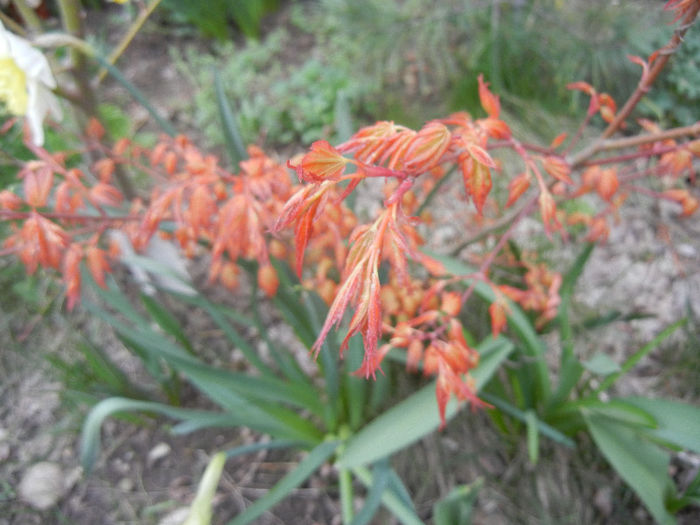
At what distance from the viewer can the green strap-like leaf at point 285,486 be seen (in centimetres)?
91

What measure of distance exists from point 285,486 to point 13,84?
90 centimetres

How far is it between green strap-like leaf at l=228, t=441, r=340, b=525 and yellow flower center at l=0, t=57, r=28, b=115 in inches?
34.0

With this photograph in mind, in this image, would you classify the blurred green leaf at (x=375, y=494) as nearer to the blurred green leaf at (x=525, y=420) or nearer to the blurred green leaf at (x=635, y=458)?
the blurred green leaf at (x=525, y=420)

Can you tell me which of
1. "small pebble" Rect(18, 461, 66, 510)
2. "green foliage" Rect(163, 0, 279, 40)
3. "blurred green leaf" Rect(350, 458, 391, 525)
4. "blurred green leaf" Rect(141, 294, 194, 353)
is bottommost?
"small pebble" Rect(18, 461, 66, 510)

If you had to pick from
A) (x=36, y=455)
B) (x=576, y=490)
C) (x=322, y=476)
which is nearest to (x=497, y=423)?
(x=576, y=490)

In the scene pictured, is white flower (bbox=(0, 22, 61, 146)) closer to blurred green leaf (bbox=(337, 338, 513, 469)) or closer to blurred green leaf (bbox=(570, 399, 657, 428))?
blurred green leaf (bbox=(337, 338, 513, 469))

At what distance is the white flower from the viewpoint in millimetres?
844

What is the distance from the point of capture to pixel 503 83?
1.89 meters

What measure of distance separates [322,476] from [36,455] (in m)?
0.79

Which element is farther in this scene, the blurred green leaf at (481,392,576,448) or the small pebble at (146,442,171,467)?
the small pebble at (146,442,171,467)

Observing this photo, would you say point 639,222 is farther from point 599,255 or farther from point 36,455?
point 36,455

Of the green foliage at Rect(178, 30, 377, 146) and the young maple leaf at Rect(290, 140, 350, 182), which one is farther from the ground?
the young maple leaf at Rect(290, 140, 350, 182)

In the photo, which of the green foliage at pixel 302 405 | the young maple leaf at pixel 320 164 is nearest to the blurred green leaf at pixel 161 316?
the green foliage at pixel 302 405

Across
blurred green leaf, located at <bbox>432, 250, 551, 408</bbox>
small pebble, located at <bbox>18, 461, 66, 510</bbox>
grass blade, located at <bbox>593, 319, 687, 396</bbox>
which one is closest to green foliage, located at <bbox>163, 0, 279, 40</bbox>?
blurred green leaf, located at <bbox>432, 250, 551, 408</bbox>
